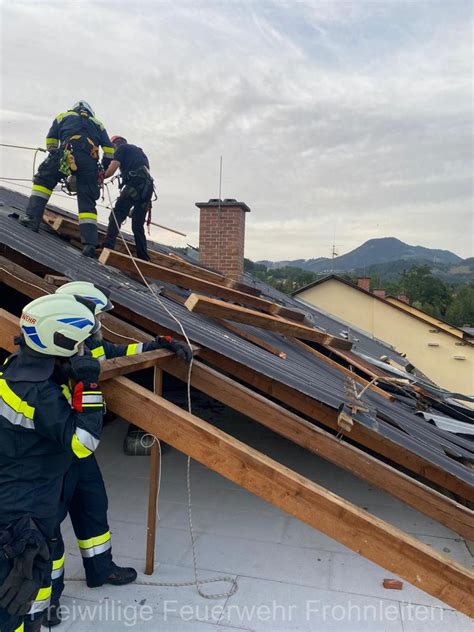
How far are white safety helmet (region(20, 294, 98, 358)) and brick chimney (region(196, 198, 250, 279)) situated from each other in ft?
29.4

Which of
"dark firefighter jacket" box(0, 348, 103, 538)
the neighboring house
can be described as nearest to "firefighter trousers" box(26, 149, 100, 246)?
"dark firefighter jacket" box(0, 348, 103, 538)

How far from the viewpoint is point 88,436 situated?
214cm

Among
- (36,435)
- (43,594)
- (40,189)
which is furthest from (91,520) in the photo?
(40,189)

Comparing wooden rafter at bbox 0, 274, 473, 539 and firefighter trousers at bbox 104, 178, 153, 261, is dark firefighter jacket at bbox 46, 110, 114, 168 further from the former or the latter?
wooden rafter at bbox 0, 274, 473, 539

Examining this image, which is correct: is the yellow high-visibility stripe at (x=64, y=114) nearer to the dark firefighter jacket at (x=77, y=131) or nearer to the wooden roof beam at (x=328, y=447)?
the dark firefighter jacket at (x=77, y=131)

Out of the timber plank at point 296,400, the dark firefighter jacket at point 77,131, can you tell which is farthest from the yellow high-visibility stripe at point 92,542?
the dark firefighter jacket at point 77,131

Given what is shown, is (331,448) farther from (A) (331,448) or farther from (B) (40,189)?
(B) (40,189)

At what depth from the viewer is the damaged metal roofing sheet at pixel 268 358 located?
11.5 ft

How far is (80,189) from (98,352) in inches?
111

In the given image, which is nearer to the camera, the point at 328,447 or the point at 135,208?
the point at 328,447

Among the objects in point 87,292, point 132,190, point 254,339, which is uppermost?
point 132,190

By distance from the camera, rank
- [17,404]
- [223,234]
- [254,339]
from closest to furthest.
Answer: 1. [17,404]
2. [254,339]
3. [223,234]

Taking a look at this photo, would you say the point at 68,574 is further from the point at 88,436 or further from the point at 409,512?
the point at 409,512

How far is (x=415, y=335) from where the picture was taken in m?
17.8
